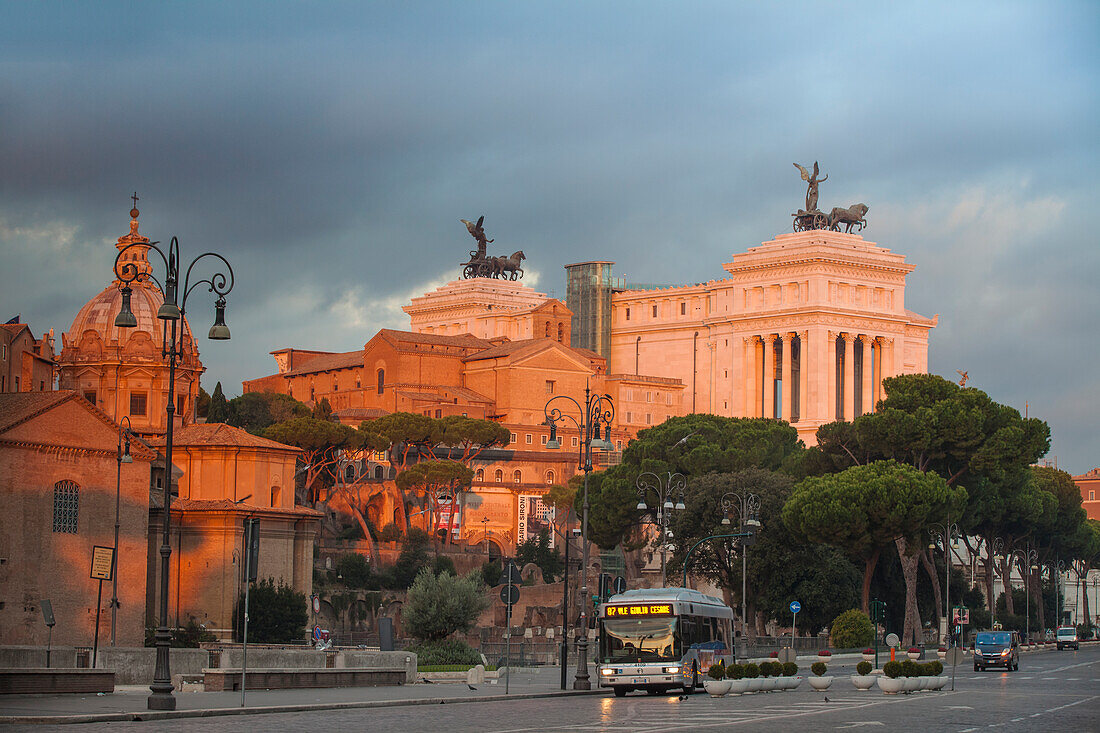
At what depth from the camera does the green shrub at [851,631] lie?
6756 centimetres

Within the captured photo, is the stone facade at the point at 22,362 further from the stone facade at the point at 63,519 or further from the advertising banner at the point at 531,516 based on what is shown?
the advertising banner at the point at 531,516

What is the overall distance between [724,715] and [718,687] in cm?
740

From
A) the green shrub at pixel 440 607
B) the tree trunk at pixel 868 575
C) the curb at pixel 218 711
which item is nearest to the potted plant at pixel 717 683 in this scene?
the curb at pixel 218 711

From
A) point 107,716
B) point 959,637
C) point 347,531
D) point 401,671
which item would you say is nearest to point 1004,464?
point 959,637

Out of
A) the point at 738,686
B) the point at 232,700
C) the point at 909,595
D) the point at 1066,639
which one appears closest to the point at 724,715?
the point at 232,700

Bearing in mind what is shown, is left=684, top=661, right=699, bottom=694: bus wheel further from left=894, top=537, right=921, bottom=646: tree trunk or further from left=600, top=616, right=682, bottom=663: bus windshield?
left=894, top=537, right=921, bottom=646: tree trunk

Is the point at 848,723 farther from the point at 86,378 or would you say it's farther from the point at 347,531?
the point at 347,531

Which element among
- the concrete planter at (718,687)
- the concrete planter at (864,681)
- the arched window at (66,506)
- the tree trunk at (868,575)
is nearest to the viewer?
the concrete planter at (718,687)

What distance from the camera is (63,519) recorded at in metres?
57.2

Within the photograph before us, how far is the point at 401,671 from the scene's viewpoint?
1460 inches

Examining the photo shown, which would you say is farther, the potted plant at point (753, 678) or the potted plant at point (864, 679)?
the potted plant at point (864, 679)

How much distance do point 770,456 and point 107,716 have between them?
68.0 meters

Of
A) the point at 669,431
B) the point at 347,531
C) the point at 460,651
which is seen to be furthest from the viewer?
the point at 347,531

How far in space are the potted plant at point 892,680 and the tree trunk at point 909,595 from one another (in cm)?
3787
